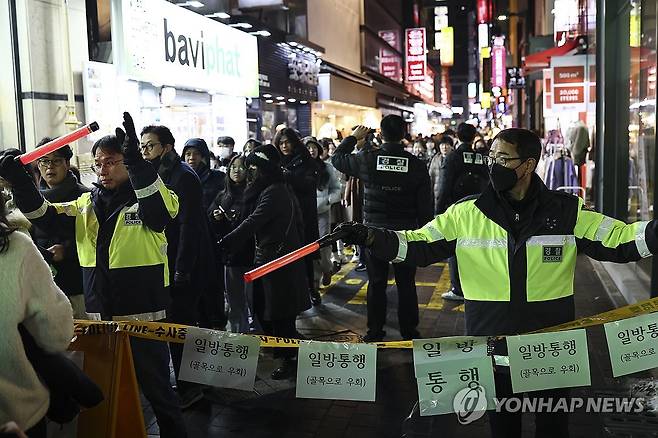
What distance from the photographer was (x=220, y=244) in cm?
556

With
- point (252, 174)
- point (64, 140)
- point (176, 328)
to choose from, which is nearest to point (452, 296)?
point (252, 174)

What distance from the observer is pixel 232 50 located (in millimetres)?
11289

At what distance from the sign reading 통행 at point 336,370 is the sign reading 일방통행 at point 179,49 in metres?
5.40

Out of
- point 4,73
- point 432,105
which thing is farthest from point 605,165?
point 432,105

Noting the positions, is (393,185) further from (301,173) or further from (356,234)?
(356,234)

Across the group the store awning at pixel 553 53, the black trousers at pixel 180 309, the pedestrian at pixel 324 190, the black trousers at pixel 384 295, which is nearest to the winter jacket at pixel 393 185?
the black trousers at pixel 384 295

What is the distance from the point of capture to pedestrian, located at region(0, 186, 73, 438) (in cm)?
244

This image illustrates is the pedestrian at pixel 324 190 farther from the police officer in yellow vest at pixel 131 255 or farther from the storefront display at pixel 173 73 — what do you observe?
the police officer in yellow vest at pixel 131 255

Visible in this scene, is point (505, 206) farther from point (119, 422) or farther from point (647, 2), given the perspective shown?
point (647, 2)

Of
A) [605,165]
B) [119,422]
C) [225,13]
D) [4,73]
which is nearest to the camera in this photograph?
[119,422]

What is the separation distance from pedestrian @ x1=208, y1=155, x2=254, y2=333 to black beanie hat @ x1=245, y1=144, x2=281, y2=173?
1.89 ft

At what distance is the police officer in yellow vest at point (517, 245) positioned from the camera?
3203 millimetres

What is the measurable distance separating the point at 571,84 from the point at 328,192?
24.6ft

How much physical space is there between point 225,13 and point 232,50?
1.67 meters
